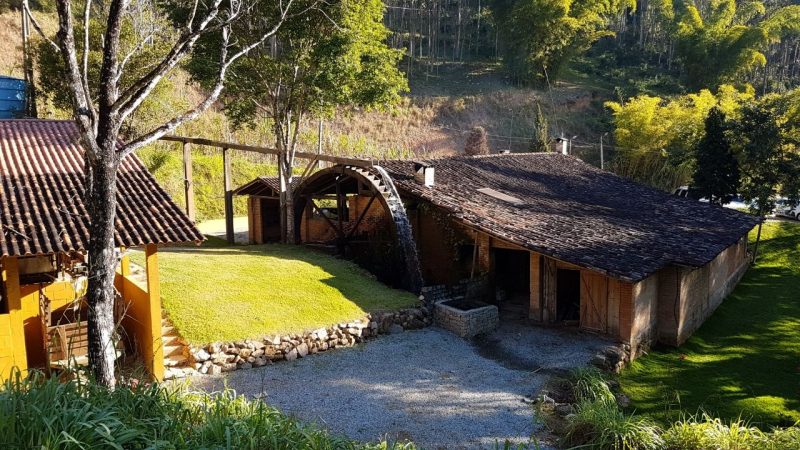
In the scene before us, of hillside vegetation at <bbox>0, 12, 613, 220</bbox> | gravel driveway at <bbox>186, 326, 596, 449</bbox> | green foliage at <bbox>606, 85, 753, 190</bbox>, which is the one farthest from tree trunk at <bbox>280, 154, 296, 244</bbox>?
green foliage at <bbox>606, 85, 753, 190</bbox>

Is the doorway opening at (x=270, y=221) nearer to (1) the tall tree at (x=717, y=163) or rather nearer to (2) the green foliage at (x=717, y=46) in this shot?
(1) the tall tree at (x=717, y=163)

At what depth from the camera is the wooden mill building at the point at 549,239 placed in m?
13.8

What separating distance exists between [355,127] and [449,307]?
107 feet

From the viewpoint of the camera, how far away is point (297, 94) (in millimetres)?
19594

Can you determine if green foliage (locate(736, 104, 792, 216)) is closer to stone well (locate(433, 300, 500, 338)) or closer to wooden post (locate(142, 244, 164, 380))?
stone well (locate(433, 300, 500, 338))

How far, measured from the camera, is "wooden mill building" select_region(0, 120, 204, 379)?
30.7ft

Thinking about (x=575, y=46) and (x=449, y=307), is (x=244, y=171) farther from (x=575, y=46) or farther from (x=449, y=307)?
(x=575, y=46)

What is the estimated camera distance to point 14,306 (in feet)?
30.6

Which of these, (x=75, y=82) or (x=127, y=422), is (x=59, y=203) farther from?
(x=127, y=422)

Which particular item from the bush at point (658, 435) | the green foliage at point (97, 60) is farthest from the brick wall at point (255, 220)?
the bush at point (658, 435)

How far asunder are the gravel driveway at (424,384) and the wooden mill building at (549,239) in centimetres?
164

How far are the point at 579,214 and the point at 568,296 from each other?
290cm

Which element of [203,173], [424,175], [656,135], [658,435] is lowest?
[658,435]

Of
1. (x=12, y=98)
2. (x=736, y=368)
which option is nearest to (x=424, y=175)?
(x=736, y=368)
